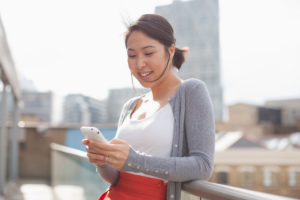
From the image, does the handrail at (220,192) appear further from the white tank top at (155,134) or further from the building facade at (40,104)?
the building facade at (40,104)

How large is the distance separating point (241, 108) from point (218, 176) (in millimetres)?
18716

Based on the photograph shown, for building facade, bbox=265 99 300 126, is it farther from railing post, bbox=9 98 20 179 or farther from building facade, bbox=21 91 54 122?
railing post, bbox=9 98 20 179

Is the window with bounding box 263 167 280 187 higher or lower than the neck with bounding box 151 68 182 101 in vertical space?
lower

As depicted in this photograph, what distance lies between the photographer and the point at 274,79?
10088cm

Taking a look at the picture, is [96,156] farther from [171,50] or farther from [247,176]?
[247,176]

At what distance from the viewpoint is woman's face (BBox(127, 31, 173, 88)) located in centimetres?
113

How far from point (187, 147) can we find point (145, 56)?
370 mm

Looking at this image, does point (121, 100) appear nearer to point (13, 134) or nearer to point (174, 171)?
point (13, 134)

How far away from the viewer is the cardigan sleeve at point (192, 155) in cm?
92

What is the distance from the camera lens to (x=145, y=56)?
1139 mm

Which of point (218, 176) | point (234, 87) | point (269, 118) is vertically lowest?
point (218, 176)

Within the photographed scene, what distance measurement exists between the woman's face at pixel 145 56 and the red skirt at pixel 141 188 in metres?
0.38

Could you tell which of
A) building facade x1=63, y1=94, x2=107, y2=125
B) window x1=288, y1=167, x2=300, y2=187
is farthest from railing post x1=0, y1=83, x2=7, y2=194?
window x1=288, y1=167, x2=300, y2=187

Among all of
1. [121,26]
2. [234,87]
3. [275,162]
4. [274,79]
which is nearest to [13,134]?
[121,26]
